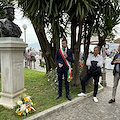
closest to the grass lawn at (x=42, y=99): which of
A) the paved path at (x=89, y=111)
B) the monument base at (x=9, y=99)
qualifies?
the monument base at (x=9, y=99)

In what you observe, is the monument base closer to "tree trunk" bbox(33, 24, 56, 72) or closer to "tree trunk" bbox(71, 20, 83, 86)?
"tree trunk" bbox(71, 20, 83, 86)

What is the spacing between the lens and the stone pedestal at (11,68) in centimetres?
304

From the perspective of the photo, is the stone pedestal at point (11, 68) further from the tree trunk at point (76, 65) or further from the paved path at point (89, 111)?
the tree trunk at point (76, 65)

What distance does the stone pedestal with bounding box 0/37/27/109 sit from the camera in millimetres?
3037

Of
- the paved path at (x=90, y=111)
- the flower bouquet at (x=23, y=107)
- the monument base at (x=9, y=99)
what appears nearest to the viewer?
the flower bouquet at (x=23, y=107)

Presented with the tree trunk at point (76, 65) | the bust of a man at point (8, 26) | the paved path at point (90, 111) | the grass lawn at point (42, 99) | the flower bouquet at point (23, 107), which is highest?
the bust of a man at point (8, 26)

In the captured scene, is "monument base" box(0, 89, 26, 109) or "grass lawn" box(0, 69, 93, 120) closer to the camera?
"grass lawn" box(0, 69, 93, 120)

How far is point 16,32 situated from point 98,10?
278 centimetres

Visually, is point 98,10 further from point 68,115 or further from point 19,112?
Answer: point 19,112

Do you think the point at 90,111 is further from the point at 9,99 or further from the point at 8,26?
the point at 8,26

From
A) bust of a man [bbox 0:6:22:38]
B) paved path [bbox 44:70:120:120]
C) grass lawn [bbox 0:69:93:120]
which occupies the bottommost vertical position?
paved path [bbox 44:70:120:120]

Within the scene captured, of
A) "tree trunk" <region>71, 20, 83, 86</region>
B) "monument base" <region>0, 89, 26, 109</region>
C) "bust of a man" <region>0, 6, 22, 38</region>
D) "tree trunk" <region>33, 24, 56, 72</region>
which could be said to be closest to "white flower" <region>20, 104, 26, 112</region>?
"monument base" <region>0, 89, 26, 109</region>

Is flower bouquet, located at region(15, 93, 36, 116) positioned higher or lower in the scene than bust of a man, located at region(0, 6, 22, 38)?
lower

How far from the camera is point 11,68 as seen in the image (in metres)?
3.10
